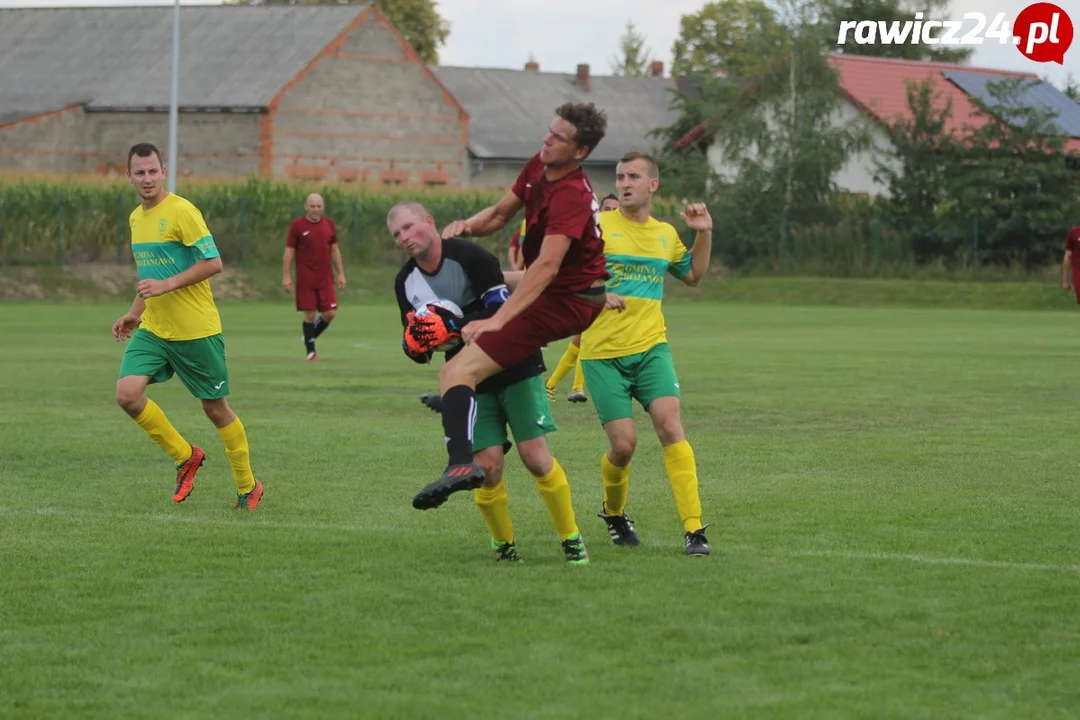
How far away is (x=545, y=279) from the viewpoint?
7.00 m

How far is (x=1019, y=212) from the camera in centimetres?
4575

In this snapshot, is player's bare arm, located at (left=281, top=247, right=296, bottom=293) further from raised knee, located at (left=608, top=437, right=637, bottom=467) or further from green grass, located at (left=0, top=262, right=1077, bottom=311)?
green grass, located at (left=0, top=262, right=1077, bottom=311)

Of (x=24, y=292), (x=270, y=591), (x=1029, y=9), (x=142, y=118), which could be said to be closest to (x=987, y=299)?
(x=1029, y=9)

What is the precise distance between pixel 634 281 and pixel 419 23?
81.0 metres

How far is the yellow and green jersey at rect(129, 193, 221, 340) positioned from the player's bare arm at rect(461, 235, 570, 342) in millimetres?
3315

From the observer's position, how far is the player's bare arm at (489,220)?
7355 mm

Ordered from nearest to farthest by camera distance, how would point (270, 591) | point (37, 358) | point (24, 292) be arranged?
point (270, 591), point (37, 358), point (24, 292)

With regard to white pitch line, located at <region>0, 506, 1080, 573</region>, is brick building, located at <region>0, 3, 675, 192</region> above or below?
above

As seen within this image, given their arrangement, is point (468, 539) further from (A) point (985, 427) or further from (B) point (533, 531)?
(A) point (985, 427)

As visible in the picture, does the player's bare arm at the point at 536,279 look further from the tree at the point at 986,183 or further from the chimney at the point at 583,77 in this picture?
the chimney at the point at 583,77

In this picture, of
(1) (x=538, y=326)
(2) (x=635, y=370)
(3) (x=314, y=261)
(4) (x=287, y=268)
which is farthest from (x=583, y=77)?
(1) (x=538, y=326)

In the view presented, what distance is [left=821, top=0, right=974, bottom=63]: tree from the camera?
56472 mm

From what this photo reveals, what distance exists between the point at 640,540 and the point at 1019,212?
1562 inches

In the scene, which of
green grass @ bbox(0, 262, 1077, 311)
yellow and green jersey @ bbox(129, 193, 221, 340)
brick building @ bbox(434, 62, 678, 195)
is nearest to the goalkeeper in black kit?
yellow and green jersey @ bbox(129, 193, 221, 340)
